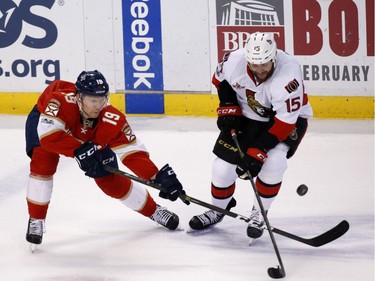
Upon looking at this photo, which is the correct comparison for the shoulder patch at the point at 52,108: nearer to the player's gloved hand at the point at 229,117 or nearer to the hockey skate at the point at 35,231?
the hockey skate at the point at 35,231

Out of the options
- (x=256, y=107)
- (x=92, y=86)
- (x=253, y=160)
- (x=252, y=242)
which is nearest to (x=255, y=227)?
(x=252, y=242)

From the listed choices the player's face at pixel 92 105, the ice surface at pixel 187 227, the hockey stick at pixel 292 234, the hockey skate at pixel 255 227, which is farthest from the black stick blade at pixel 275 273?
the player's face at pixel 92 105

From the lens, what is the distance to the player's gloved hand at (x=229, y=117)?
5098mm

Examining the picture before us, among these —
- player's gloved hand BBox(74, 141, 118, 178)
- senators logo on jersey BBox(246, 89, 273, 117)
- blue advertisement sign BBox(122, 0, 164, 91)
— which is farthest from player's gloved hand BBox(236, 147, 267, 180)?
blue advertisement sign BBox(122, 0, 164, 91)

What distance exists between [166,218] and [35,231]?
0.63m

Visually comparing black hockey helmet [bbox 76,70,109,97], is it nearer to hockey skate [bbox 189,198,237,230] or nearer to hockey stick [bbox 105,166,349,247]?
hockey stick [bbox 105,166,349,247]

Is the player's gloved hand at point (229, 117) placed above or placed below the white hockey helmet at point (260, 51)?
below

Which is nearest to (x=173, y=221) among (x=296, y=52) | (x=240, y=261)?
(x=240, y=261)

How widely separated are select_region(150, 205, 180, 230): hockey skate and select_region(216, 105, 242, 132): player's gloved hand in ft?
1.55

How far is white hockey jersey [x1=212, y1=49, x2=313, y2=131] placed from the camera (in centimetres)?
488

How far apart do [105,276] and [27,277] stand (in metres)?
0.32

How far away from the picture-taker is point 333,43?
7.07 metres

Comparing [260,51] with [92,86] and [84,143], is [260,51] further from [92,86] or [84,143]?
[84,143]

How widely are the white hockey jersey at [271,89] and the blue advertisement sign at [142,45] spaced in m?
2.16
